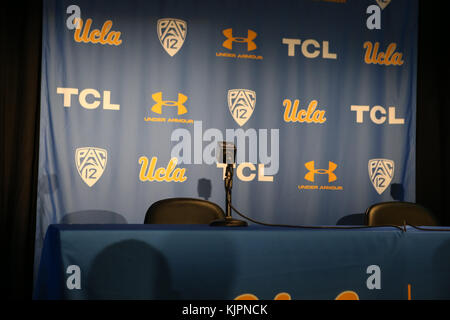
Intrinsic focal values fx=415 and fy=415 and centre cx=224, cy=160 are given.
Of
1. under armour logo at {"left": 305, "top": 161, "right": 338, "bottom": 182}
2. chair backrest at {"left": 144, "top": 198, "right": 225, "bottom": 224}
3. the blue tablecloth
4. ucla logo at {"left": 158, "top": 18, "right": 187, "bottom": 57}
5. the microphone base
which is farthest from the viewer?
under armour logo at {"left": 305, "top": 161, "right": 338, "bottom": 182}

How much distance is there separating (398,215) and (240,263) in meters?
1.65

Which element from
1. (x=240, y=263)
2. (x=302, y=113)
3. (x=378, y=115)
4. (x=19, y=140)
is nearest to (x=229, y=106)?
(x=302, y=113)

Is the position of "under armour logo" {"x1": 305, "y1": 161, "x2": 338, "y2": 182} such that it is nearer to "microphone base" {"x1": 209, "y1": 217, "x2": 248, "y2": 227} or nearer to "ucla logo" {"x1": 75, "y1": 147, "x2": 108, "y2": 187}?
"ucla logo" {"x1": 75, "y1": 147, "x2": 108, "y2": 187}

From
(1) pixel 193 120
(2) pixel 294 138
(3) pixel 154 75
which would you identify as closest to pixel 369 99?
(2) pixel 294 138

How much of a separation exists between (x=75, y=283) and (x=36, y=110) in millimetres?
2133

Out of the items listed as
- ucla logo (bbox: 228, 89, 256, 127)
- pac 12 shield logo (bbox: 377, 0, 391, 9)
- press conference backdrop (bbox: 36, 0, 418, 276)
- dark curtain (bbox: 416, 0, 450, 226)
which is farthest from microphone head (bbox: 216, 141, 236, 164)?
pac 12 shield logo (bbox: 377, 0, 391, 9)

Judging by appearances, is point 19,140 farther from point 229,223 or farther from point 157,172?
point 229,223

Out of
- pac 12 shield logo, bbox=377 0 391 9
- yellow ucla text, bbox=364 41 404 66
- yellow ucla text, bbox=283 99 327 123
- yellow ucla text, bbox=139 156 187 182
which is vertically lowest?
yellow ucla text, bbox=139 156 187 182

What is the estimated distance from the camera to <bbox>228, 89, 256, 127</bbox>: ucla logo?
3.30 m

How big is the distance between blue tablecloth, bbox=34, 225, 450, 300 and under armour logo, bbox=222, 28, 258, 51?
2187mm

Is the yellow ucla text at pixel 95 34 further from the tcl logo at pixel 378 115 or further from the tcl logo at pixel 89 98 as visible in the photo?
the tcl logo at pixel 378 115

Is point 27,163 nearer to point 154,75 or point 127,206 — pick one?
point 127,206

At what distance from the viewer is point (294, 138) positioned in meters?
3.37

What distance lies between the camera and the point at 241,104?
10.9 feet
